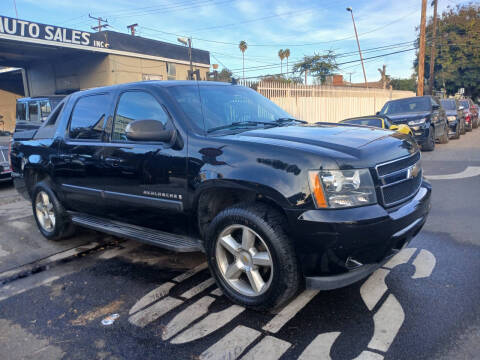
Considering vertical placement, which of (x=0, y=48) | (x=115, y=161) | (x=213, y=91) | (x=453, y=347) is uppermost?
(x=0, y=48)

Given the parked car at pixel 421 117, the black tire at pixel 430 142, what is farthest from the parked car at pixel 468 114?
the black tire at pixel 430 142

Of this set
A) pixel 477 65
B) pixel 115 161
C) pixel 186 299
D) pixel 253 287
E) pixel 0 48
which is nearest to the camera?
pixel 253 287

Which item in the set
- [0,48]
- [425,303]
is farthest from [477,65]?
[425,303]

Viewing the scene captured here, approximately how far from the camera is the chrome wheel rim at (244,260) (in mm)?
2895

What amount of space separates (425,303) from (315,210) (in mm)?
1268

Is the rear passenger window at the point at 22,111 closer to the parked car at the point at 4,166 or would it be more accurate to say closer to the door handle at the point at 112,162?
the parked car at the point at 4,166

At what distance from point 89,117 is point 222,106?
162cm

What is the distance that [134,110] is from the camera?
379 cm

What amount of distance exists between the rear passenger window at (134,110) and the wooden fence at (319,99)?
33.2ft

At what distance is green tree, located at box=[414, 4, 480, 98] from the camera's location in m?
36.7

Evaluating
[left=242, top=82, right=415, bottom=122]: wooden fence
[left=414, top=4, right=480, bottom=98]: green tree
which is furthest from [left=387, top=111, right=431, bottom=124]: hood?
[left=414, top=4, right=480, bottom=98]: green tree

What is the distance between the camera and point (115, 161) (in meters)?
3.78

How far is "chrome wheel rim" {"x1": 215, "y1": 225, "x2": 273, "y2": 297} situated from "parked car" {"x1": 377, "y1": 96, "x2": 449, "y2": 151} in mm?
9570

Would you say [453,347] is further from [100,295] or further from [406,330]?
[100,295]
